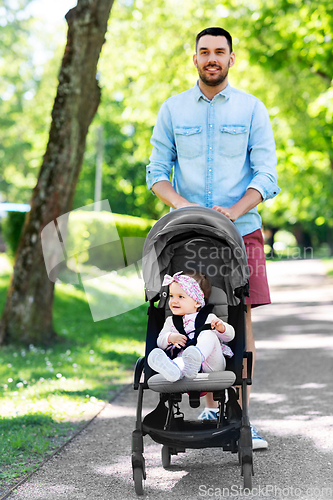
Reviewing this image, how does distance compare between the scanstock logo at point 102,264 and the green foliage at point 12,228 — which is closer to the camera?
the green foliage at point 12,228

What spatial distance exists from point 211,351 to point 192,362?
7.1 inches

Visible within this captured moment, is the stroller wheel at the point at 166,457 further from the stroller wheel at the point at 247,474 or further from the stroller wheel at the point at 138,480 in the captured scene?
the stroller wheel at the point at 247,474

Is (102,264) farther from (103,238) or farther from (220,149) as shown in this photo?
(220,149)

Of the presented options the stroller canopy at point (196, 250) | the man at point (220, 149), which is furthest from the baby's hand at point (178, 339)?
the man at point (220, 149)

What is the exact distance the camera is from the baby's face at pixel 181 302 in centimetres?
370

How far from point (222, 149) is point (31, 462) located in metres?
2.37

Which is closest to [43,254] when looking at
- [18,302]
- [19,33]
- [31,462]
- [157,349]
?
[18,302]

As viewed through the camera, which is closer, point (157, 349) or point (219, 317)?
point (157, 349)

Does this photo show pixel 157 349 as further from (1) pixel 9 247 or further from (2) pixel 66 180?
(1) pixel 9 247

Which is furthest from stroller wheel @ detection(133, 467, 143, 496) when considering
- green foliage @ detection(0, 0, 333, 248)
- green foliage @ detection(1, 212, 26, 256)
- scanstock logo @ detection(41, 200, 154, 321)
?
green foliage @ detection(1, 212, 26, 256)

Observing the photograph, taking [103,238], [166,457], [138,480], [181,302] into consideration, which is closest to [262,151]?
[181,302]

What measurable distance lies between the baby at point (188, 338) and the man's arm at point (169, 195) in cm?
46

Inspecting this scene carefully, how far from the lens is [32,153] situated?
139 feet

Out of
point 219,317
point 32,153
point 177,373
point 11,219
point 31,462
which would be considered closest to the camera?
point 177,373
